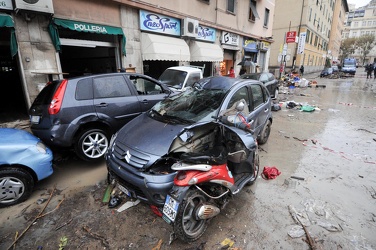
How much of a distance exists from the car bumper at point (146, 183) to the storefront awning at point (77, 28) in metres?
6.44

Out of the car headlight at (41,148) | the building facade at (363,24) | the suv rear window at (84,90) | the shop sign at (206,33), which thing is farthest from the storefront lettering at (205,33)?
the building facade at (363,24)

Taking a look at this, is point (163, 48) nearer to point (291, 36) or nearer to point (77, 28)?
point (77, 28)

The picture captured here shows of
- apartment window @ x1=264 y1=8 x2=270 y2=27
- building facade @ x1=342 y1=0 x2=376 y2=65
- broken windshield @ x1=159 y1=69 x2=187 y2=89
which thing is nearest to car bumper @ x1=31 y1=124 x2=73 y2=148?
broken windshield @ x1=159 y1=69 x2=187 y2=89

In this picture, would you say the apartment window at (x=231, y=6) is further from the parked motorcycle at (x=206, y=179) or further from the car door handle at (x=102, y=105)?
the parked motorcycle at (x=206, y=179)

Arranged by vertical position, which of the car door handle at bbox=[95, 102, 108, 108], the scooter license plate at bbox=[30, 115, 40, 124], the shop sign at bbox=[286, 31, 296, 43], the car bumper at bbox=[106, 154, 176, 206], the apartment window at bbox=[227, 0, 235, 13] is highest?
the apartment window at bbox=[227, 0, 235, 13]

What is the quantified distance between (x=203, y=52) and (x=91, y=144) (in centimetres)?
1028

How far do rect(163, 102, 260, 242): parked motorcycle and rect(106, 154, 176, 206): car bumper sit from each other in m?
0.12

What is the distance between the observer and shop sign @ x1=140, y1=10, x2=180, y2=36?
31.6 feet

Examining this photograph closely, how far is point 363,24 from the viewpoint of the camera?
80.7m

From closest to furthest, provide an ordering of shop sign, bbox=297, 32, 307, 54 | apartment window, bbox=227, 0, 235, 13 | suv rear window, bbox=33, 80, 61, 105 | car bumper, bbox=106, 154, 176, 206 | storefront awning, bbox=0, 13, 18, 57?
car bumper, bbox=106, 154, 176, 206 < suv rear window, bbox=33, 80, 61, 105 < storefront awning, bbox=0, 13, 18, 57 < apartment window, bbox=227, 0, 235, 13 < shop sign, bbox=297, 32, 307, 54

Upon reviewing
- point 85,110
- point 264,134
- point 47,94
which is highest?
point 47,94

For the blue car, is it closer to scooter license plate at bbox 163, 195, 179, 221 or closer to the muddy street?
the muddy street

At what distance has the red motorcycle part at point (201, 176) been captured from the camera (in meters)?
2.18

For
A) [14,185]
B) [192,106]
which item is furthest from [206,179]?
[14,185]
